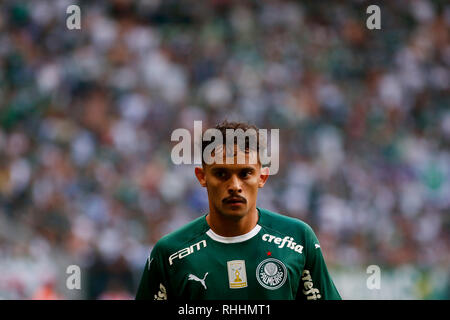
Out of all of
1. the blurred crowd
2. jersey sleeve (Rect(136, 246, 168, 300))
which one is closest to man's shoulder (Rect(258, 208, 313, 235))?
jersey sleeve (Rect(136, 246, 168, 300))

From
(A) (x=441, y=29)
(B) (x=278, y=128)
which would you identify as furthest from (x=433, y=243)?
(A) (x=441, y=29)

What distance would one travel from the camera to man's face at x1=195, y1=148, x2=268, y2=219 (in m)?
3.36

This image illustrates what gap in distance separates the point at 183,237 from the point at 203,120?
22.7 ft

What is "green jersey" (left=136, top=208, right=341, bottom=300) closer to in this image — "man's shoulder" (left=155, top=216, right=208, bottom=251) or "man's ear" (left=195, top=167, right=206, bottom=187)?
"man's shoulder" (left=155, top=216, right=208, bottom=251)

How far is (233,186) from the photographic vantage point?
10.9 feet

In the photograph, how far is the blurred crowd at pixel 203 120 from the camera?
911cm

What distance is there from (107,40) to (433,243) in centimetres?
618

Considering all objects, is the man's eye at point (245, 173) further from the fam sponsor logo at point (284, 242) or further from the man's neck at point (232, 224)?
the fam sponsor logo at point (284, 242)

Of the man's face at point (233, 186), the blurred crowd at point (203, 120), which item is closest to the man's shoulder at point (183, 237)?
the man's face at point (233, 186)

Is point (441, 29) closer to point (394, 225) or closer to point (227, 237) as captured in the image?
point (394, 225)
